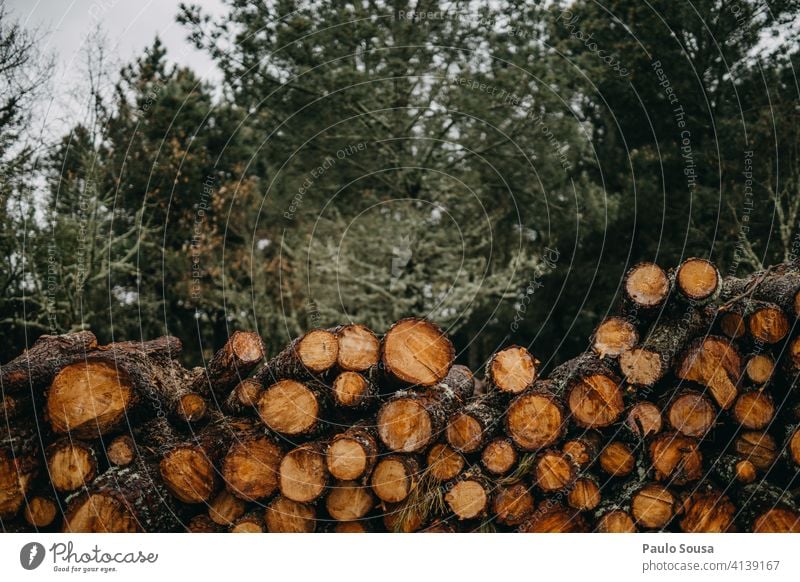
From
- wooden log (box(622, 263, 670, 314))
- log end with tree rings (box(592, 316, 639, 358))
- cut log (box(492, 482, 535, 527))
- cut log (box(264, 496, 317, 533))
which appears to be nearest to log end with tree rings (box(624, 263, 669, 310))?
wooden log (box(622, 263, 670, 314))

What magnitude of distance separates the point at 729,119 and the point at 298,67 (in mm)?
6994

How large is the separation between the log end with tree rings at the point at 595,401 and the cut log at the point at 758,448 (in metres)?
0.70

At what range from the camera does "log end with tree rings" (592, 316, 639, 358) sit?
11.9 ft

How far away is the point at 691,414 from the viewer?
3.49 metres

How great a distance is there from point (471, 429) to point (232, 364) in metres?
1.46

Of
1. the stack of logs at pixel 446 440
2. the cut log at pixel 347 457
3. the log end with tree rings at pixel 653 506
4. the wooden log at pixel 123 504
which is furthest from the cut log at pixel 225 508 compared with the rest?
the log end with tree rings at pixel 653 506

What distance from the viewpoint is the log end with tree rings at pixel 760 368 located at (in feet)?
11.5

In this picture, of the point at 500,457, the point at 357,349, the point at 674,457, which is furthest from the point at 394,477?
the point at 674,457

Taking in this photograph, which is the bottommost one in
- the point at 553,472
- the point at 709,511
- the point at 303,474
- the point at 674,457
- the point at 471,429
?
the point at 709,511

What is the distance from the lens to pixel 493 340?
585 inches

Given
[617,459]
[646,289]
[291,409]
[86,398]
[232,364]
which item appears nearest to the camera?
[86,398]

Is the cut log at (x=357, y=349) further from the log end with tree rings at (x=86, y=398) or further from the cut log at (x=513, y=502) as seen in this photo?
the log end with tree rings at (x=86, y=398)

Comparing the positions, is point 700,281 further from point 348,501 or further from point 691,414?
point 348,501

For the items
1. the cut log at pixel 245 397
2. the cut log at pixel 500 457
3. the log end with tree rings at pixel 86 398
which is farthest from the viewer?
the cut log at pixel 245 397
